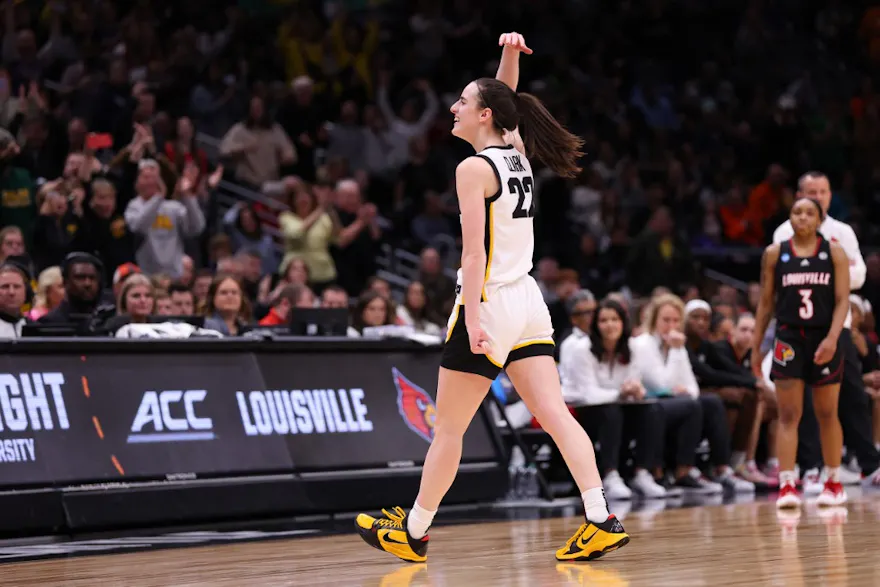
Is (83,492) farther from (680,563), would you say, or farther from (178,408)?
(680,563)

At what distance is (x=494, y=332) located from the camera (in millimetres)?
6180

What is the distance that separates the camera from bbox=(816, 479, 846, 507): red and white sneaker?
30.8 ft

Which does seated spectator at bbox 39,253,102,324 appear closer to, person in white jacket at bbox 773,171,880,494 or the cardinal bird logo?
the cardinal bird logo

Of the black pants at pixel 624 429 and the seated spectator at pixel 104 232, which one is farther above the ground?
the seated spectator at pixel 104 232

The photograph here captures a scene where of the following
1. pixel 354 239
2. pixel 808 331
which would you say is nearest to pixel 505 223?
pixel 808 331

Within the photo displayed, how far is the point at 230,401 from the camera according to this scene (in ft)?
29.3

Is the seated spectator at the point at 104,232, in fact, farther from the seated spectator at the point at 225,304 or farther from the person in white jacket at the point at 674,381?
A: the person in white jacket at the point at 674,381

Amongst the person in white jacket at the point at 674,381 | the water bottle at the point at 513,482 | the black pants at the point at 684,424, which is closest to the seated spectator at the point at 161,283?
the water bottle at the point at 513,482

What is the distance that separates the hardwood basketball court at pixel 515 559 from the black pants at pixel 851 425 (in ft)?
8.36

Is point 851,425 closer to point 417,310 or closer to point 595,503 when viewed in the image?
point 417,310

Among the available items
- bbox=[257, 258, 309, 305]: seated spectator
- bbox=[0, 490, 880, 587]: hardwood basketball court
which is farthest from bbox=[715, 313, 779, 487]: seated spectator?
Result: bbox=[257, 258, 309, 305]: seated spectator

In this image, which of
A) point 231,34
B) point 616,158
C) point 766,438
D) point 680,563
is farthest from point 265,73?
point 680,563

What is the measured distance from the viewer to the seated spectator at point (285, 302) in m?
11.7

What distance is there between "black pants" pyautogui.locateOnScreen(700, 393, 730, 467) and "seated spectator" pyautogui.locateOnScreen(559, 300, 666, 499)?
612 mm
